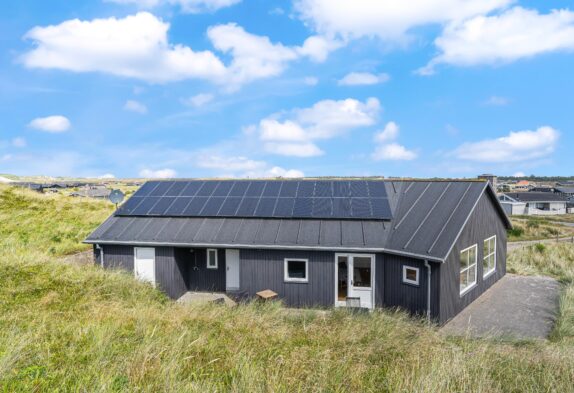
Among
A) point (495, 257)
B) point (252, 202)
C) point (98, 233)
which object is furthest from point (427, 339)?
point (98, 233)

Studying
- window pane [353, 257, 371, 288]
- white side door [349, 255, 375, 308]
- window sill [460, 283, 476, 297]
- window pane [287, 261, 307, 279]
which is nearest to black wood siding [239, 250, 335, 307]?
window pane [287, 261, 307, 279]

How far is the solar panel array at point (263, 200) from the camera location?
556 inches

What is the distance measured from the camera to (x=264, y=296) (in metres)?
12.2

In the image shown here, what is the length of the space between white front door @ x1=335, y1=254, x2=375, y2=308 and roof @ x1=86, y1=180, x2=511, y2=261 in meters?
0.61

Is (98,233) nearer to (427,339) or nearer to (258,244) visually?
(258,244)

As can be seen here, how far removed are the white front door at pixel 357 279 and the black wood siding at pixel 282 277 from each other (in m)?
0.34

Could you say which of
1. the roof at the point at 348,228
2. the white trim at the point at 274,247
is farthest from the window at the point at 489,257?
the white trim at the point at 274,247

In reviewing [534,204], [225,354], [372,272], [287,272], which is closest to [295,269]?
[287,272]

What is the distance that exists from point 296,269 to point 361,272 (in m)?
2.40

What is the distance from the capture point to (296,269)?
12961mm

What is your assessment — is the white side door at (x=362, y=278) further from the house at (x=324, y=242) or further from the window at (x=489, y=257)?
the window at (x=489, y=257)

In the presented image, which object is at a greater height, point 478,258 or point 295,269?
point 478,258

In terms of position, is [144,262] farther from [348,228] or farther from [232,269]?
[348,228]

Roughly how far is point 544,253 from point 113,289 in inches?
985
